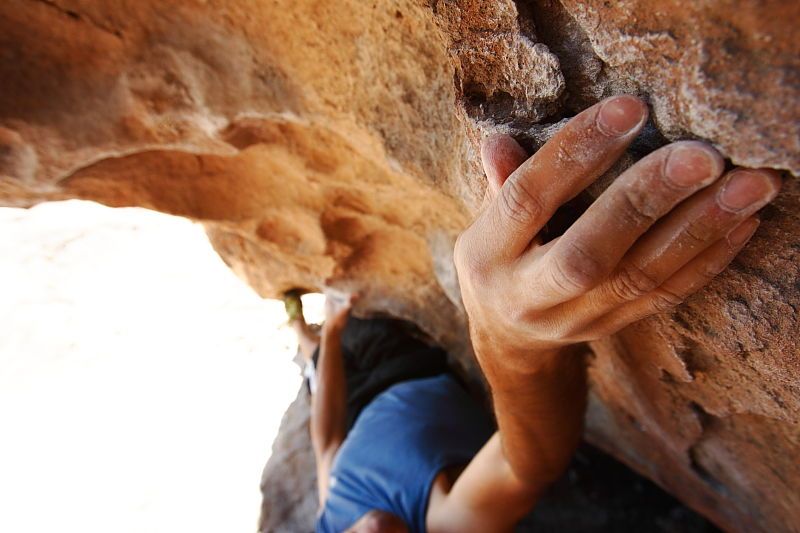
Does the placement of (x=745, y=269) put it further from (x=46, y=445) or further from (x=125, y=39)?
(x=46, y=445)

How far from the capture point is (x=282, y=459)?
2094mm

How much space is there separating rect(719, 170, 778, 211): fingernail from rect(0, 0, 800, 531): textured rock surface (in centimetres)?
1

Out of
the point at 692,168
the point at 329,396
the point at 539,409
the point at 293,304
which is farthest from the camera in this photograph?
the point at 293,304

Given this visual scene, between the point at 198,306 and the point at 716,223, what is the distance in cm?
296

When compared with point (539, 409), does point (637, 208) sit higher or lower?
higher

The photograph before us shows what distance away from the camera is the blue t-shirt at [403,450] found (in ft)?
4.67

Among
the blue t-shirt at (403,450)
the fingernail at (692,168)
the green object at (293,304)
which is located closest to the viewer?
the fingernail at (692,168)

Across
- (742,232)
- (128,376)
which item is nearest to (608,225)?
(742,232)

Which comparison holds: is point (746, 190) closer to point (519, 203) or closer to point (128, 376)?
point (519, 203)

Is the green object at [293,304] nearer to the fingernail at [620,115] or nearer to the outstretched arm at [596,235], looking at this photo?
the outstretched arm at [596,235]

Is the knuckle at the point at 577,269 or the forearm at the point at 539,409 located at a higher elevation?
the knuckle at the point at 577,269

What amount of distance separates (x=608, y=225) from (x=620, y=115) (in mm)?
83

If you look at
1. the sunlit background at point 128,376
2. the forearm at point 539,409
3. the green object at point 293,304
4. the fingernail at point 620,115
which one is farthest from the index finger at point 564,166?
the sunlit background at point 128,376

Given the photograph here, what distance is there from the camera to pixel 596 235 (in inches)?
16.8
